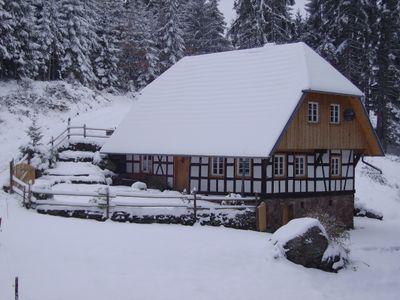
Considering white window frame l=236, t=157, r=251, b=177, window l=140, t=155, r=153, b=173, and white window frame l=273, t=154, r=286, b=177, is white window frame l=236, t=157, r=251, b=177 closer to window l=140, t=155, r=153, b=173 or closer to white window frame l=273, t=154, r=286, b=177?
white window frame l=273, t=154, r=286, b=177

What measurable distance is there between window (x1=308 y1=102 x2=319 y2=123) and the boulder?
859 cm

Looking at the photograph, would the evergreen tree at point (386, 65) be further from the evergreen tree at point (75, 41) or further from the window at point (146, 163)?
the evergreen tree at point (75, 41)

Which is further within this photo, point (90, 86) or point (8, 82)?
point (90, 86)

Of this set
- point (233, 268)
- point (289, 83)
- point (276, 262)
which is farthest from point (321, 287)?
point (289, 83)

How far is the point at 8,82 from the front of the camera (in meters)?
42.0

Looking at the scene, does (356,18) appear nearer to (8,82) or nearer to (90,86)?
(90,86)

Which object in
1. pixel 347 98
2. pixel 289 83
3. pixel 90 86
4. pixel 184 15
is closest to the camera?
pixel 289 83

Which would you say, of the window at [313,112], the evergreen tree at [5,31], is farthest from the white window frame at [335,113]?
the evergreen tree at [5,31]

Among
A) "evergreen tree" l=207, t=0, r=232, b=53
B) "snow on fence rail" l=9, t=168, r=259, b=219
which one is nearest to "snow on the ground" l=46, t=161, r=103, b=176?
"snow on fence rail" l=9, t=168, r=259, b=219

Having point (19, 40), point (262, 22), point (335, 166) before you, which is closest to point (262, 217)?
point (335, 166)

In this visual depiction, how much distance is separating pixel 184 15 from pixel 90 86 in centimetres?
1703

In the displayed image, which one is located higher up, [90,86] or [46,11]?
[46,11]

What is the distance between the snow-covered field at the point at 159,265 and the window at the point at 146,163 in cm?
833

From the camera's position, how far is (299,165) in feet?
86.3
